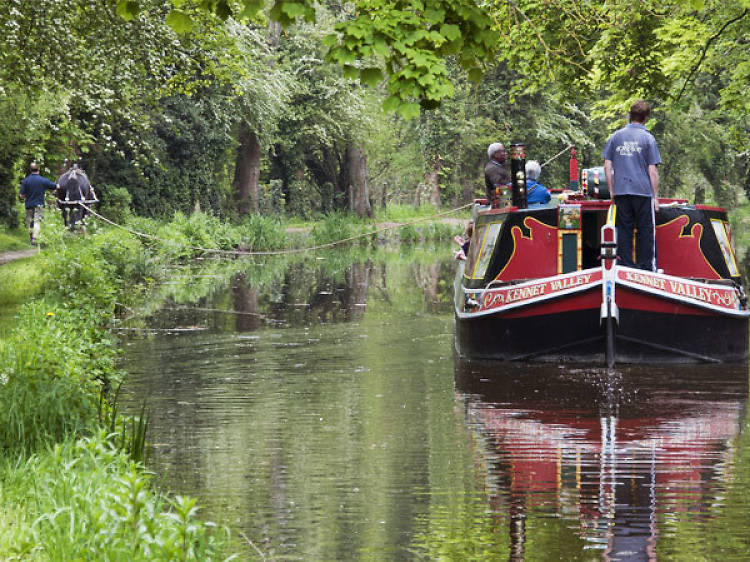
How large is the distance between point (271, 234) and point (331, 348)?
24.9 meters

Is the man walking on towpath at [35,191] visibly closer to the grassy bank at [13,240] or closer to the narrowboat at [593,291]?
the grassy bank at [13,240]

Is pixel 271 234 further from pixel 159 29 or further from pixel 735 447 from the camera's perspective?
pixel 735 447

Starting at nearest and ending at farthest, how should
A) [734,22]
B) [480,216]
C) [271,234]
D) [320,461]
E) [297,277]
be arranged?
1. [320,461]
2. [480,216]
3. [734,22]
4. [297,277]
5. [271,234]

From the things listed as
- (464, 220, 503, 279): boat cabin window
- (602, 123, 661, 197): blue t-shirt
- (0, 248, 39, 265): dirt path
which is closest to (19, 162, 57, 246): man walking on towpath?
(0, 248, 39, 265): dirt path

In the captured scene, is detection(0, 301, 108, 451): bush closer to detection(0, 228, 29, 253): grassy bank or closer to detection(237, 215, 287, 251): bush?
detection(0, 228, 29, 253): grassy bank

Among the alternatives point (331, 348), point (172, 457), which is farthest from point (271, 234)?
point (172, 457)

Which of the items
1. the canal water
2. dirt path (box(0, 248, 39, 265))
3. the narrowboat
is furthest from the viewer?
dirt path (box(0, 248, 39, 265))

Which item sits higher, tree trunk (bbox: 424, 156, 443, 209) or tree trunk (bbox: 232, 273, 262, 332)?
tree trunk (bbox: 424, 156, 443, 209)

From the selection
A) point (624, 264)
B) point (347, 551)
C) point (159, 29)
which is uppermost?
point (159, 29)

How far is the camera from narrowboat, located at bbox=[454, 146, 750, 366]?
14.4 metres

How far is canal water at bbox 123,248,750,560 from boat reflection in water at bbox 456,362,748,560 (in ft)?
0.08

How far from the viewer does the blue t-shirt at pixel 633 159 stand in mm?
14523

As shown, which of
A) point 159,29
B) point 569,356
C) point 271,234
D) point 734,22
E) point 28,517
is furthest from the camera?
point 271,234

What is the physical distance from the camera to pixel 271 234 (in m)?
41.3
